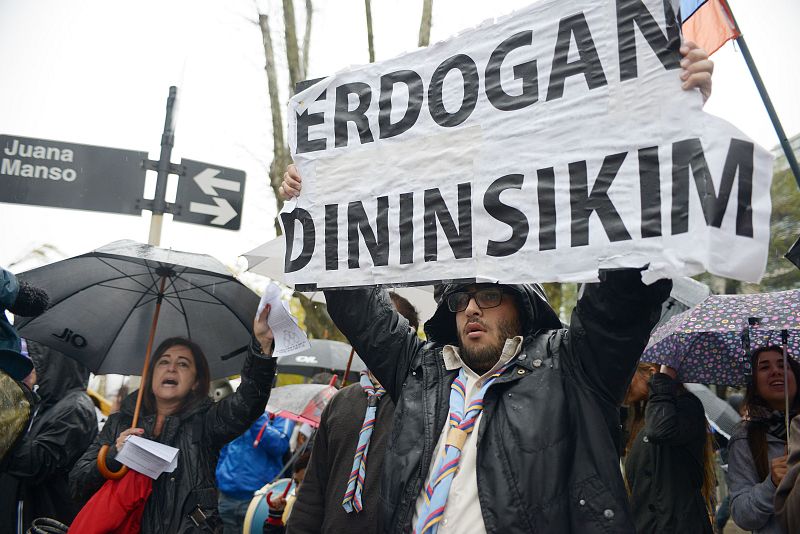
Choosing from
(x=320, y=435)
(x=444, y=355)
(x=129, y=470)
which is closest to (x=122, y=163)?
(x=129, y=470)

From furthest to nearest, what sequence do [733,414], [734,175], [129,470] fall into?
[733,414]
[129,470]
[734,175]

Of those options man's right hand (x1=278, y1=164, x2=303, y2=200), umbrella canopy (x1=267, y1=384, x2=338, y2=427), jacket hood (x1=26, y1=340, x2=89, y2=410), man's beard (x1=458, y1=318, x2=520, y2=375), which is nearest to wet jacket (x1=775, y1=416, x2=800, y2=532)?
man's beard (x1=458, y1=318, x2=520, y2=375)

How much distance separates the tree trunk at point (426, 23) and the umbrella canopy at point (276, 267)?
16.4 ft

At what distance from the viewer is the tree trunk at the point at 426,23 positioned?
9000 millimetres

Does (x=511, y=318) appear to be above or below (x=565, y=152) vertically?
below

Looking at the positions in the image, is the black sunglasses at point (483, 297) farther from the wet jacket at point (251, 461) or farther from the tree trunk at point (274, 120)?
the tree trunk at point (274, 120)

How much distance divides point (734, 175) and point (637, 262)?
0.36 meters

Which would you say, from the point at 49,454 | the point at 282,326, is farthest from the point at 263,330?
the point at 49,454

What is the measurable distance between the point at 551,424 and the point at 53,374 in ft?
12.2

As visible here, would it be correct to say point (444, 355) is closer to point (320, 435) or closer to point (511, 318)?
point (511, 318)

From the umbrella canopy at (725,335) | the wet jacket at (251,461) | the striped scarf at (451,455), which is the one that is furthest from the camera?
the wet jacket at (251,461)

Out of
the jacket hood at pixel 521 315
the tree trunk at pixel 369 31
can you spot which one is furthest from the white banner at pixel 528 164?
the tree trunk at pixel 369 31

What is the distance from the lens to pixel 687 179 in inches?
79.2

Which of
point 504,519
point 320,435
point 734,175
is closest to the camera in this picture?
point 734,175
